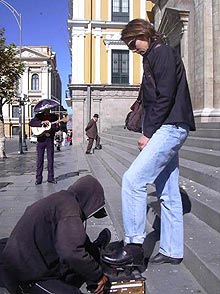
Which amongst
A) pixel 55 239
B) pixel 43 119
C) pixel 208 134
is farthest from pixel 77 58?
pixel 55 239

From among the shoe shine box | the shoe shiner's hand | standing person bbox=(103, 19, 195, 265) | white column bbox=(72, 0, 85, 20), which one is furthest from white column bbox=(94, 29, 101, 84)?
the shoe shiner's hand

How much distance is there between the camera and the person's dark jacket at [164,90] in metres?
3.25

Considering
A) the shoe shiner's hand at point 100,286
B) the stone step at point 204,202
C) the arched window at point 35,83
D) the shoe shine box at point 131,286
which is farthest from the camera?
the arched window at point 35,83

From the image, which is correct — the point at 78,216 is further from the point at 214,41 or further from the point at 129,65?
the point at 129,65

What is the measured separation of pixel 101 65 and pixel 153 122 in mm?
30924

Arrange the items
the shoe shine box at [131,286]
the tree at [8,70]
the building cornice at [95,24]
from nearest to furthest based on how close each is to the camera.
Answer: the shoe shine box at [131,286]
the tree at [8,70]
the building cornice at [95,24]

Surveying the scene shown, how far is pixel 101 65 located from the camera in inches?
1323

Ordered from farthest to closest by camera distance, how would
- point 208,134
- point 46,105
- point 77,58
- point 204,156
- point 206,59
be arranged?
point 77,58 < point 206,59 < point 46,105 < point 208,134 < point 204,156

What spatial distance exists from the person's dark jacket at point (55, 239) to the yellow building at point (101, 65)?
1151 inches

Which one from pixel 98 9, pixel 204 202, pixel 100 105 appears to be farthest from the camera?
pixel 98 9

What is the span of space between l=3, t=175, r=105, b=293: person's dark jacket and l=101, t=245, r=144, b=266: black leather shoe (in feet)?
1.16

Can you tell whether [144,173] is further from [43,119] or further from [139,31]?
[43,119]

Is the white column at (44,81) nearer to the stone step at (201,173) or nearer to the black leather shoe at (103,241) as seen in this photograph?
the stone step at (201,173)

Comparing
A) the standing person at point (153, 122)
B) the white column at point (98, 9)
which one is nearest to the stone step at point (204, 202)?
the standing person at point (153, 122)
